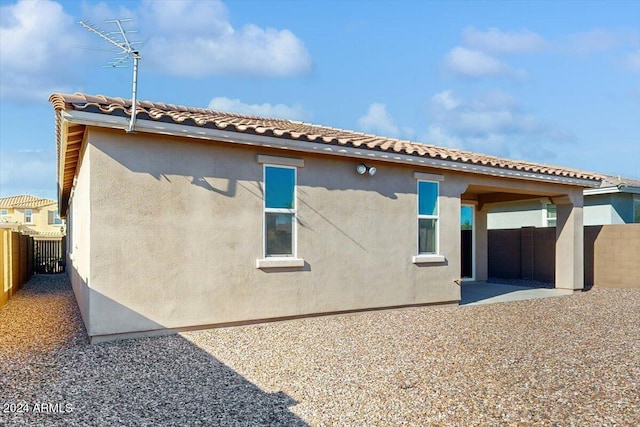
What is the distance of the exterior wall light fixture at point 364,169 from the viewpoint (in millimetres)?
10312

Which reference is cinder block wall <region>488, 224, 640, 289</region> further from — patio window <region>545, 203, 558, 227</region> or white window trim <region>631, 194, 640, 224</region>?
white window trim <region>631, 194, 640, 224</region>

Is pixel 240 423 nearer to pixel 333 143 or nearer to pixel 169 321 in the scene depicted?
pixel 169 321

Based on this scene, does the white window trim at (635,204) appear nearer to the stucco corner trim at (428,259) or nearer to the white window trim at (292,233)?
the stucco corner trim at (428,259)

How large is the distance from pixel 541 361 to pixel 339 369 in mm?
2979

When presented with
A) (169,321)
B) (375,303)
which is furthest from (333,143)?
(169,321)

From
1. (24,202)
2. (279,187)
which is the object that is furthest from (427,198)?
(24,202)

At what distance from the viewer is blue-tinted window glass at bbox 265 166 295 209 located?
9.34 m

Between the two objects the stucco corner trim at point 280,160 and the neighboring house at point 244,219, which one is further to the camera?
the stucco corner trim at point 280,160

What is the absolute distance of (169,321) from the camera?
8.19m

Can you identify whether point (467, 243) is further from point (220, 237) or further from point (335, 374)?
point (335, 374)

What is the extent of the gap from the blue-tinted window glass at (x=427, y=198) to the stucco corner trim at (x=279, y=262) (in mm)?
3668

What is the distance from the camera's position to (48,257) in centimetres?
2473

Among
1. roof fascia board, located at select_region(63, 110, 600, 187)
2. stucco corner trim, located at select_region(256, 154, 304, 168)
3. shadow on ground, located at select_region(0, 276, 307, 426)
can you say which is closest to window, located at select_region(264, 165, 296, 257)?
stucco corner trim, located at select_region(256, 154, 304, 168)

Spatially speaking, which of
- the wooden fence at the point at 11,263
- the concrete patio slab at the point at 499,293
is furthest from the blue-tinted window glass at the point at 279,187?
the wooden fence at the point at 11,263
